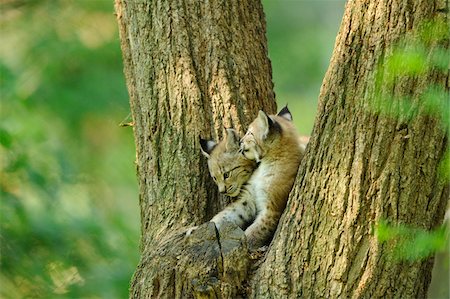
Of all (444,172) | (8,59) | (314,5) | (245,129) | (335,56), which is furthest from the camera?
(314,5)

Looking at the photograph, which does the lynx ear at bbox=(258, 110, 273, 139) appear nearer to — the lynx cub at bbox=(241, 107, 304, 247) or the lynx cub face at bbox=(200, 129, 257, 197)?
the lynx cub at bbox=(241, 107, 304, 247)

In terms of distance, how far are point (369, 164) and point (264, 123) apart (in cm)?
147

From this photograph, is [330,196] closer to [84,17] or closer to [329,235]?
[329,235]

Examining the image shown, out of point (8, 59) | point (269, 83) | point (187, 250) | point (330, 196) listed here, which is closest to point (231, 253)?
point (187, 250)

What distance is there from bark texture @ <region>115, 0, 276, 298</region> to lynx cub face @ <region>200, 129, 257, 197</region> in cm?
8

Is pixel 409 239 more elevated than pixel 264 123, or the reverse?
pixel 264 123

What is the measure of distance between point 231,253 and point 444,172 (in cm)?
140

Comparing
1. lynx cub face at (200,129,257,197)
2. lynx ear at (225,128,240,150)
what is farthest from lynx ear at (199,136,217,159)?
lynx ear at (225,128,240,150)

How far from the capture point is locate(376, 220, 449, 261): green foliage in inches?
204

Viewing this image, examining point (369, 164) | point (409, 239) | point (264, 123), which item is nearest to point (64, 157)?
point (264, 123)

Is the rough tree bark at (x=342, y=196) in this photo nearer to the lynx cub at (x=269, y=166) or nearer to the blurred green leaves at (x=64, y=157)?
the lynx cub at (x=269, y=166)

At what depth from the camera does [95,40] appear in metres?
19.4

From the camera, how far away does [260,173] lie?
732 cm

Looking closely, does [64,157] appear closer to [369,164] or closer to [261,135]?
[261,135]
